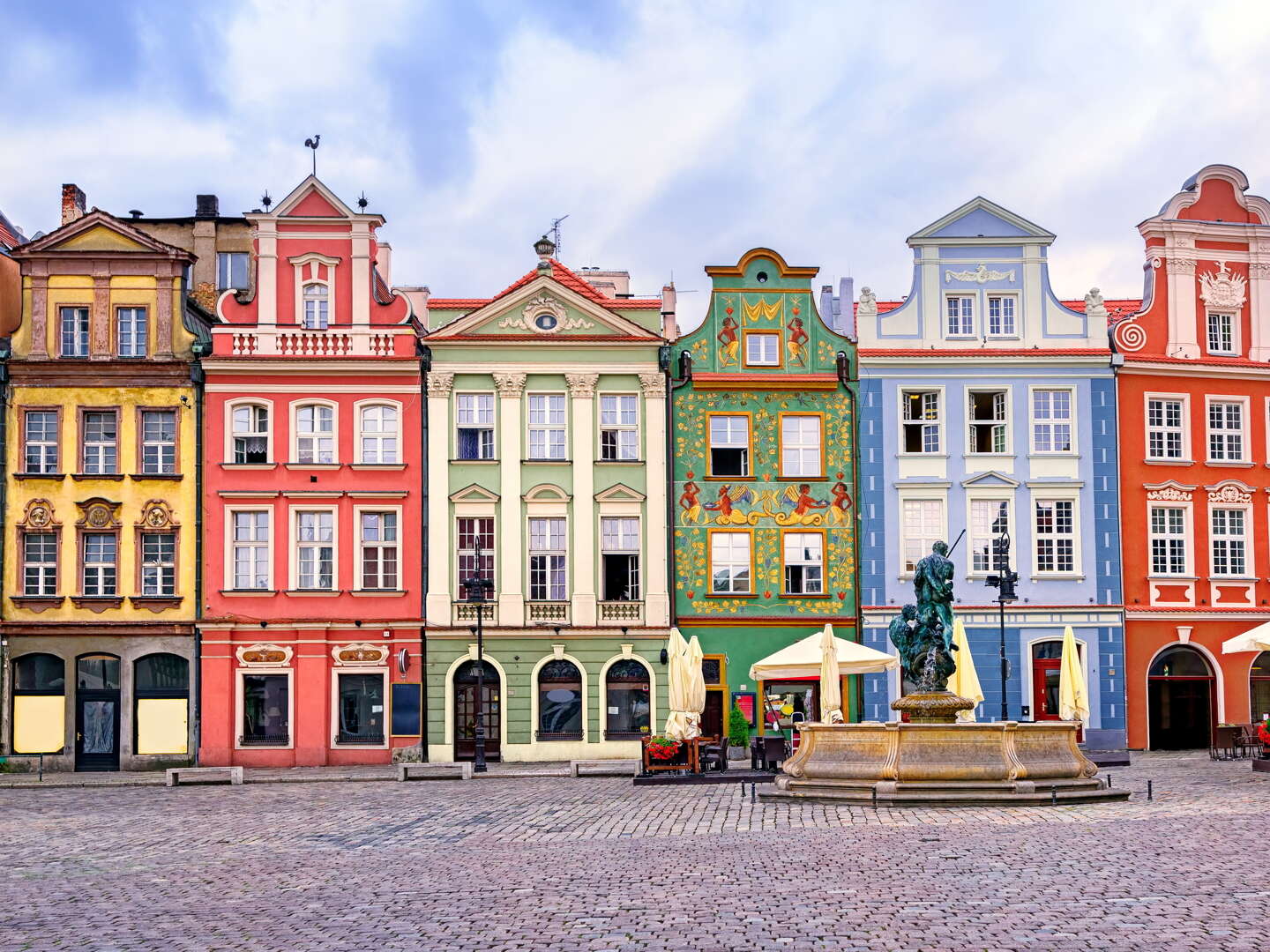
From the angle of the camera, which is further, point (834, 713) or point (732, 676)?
point (732, 676)

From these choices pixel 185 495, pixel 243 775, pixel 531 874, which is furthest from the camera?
pixel 185 495

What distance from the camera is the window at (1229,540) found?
45.6m

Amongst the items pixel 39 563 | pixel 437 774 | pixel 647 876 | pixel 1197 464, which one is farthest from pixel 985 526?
pixel 647 876

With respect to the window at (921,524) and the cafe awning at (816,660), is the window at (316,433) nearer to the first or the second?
the cafe awning at (816,660)

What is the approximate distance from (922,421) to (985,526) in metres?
3.12

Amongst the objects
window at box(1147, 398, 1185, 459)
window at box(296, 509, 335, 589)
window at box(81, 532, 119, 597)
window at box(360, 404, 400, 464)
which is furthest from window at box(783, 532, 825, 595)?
window at box(81, 532, 119, 597)

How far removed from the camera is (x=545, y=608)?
4422 centimetres

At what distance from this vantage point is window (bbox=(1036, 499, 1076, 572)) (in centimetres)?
4500

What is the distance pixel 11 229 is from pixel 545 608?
19010 millimetres

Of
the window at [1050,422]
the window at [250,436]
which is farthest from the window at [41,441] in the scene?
the window at [1050,422]

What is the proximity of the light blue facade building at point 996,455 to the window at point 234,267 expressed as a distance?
20.1 meters

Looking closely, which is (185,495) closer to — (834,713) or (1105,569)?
(834,713)

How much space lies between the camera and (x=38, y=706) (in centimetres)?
4338

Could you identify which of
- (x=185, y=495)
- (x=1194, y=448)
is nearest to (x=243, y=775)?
(x=185, y=495)
